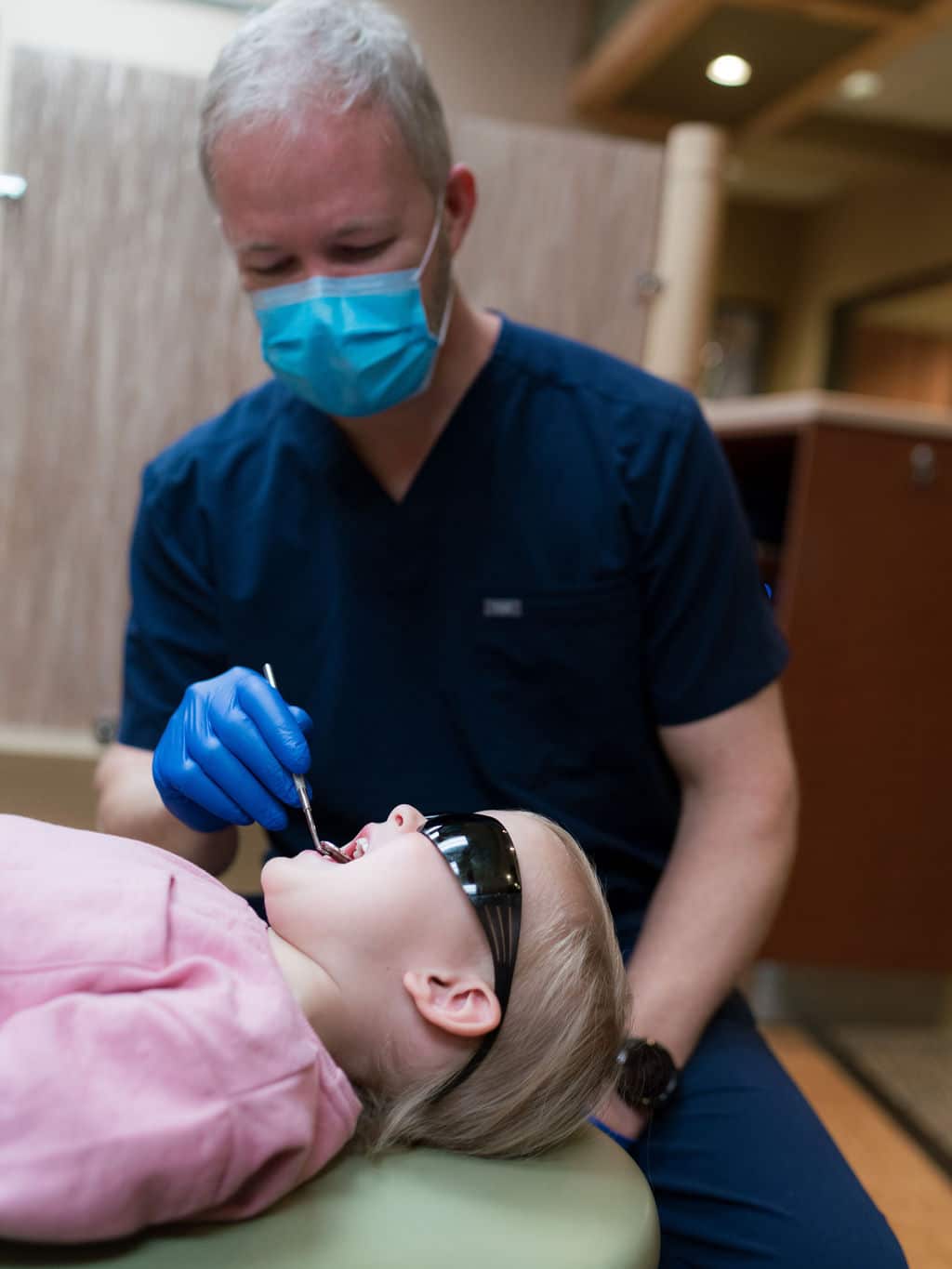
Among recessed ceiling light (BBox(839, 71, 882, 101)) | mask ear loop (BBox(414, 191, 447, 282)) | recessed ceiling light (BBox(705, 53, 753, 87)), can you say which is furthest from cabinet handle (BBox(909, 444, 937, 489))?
recessed ceiling light (BBox(839, 71, 882, 101))

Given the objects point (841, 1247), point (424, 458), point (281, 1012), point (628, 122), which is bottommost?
point (841, 1247)

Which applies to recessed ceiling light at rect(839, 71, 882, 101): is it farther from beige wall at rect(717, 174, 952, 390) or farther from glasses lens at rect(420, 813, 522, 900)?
glasses lens at rect(420, 813, 522, 900)

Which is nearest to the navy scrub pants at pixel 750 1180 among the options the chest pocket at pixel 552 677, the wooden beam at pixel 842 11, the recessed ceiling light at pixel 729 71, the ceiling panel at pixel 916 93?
the chest pocket at pixel 552 677

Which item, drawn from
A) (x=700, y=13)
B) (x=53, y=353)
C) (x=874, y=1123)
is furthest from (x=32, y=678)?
(x=700, y=13)

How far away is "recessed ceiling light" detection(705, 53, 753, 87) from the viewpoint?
3.53 metres

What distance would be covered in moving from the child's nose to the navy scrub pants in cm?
37

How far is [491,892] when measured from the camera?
2.48ft

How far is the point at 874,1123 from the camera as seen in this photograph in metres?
1.90

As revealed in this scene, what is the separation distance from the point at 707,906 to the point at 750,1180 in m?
0.24

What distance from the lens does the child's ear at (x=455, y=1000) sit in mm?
734

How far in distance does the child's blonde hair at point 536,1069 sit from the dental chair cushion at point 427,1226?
0.02m

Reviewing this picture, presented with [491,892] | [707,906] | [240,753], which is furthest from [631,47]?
[491,892]

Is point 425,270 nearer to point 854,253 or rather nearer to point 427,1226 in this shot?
point 427,1226

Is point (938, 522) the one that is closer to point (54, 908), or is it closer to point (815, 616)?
point (815, 616)
